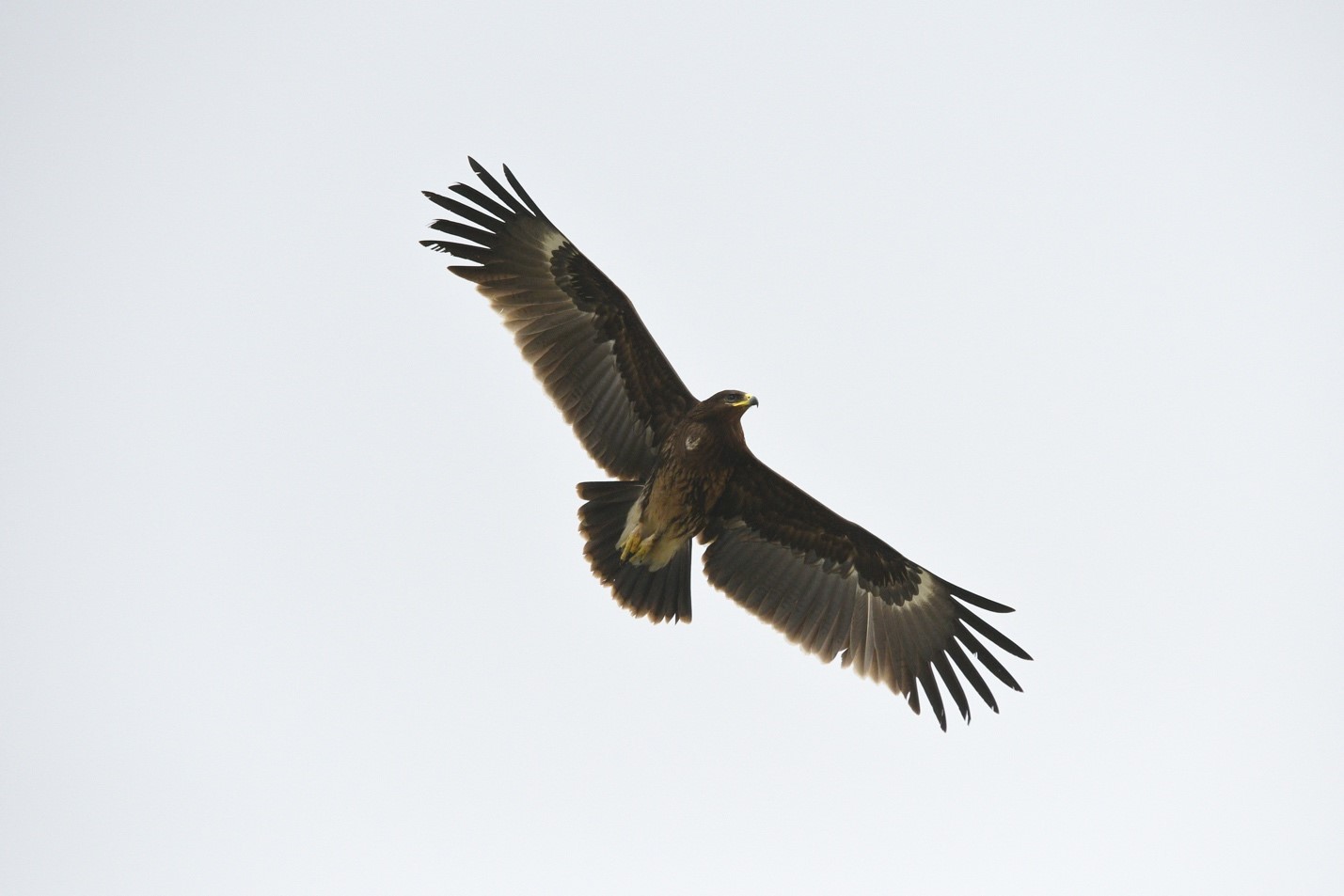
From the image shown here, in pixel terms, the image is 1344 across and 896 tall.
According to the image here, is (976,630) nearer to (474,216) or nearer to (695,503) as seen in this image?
(695,503)

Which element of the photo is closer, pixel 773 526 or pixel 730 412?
→ pixel 730 412

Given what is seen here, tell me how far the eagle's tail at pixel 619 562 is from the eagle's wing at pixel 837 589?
64 cm

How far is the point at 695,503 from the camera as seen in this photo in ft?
35.9

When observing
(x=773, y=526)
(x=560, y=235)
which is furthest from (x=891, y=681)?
(x=560, y=235)

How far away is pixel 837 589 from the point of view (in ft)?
38.4

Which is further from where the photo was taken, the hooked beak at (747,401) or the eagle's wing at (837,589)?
the eagle's wing at (837,589)

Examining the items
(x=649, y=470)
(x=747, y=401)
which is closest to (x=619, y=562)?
(x=649, y=470)

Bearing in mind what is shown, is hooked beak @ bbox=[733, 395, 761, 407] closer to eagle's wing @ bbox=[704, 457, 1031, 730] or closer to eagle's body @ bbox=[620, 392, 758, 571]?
eagle's body @ bbox=[620, 392, 758, 571]

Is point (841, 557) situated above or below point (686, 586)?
above

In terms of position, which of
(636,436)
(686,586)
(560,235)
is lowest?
(686,586)

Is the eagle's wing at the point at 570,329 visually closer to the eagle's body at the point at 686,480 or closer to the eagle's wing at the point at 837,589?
the eagle's body at the point at 686,480

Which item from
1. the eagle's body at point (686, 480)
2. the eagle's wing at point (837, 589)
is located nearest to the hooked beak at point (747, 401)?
the eagle's body at point (686, 480)

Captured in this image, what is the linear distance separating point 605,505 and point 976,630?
10.3ft

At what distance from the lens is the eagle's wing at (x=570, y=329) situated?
435 inches
